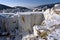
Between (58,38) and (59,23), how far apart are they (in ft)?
0.72

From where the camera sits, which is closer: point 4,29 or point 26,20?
point 26,20

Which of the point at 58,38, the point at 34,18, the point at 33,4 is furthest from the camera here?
the point at 33,4

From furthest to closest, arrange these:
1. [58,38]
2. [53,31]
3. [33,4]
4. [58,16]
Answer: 1. [33,4]
2. [58,16]
3. [53,31]
4. [58,38]

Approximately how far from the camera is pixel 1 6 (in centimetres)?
473

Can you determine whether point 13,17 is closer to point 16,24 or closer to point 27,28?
point 16,24

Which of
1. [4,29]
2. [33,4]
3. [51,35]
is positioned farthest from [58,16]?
[33,4]

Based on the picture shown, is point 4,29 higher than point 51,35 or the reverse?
the reverse

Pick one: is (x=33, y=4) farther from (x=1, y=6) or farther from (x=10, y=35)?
(x=10, y=35)

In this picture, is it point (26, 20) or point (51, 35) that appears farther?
point (26, 20)

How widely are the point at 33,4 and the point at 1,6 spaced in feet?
2.79

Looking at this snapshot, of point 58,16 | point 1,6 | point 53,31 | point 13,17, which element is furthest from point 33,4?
point 53,31

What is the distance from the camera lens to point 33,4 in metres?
4.72

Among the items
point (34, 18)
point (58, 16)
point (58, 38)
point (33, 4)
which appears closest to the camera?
point (58, 38)

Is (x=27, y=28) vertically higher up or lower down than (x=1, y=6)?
lower down
